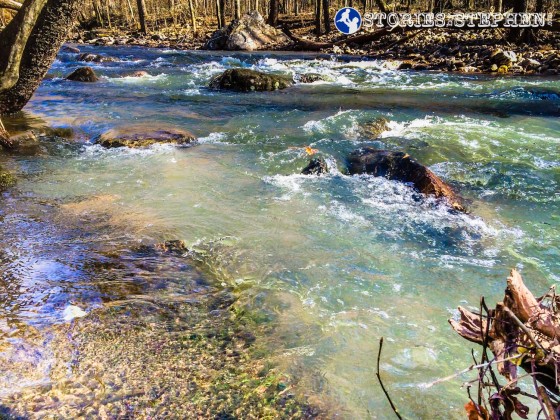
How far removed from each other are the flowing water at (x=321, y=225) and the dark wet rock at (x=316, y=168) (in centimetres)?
19

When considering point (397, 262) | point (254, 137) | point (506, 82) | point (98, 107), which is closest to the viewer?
point (397, 262)

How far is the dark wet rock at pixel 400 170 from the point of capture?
223 inches

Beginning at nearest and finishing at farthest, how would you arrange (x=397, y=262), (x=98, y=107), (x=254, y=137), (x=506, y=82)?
(x=397, y=262) → (x=254, y=137) → (x=98, y=107) → (x=506, y=82)

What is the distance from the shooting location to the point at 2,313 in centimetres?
313

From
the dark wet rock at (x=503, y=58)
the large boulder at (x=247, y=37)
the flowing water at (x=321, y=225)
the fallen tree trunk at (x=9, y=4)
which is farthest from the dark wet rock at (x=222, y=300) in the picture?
the large boulder at (x=247, y=37)

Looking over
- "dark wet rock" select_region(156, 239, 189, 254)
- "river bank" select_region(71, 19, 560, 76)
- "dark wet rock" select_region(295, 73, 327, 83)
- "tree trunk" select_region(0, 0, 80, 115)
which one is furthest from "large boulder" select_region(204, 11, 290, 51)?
"dark wet rock" select_region(156, 239, 189, 254)

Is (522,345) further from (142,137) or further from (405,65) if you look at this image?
(405,65)

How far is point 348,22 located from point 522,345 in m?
29.5

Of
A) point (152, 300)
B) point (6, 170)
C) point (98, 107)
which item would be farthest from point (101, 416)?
point (98, 107)

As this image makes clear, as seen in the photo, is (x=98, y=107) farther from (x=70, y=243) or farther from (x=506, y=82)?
(x=506, y=82)

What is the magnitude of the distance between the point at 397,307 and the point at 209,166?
4263 mm

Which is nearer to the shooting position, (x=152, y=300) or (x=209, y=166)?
(x=152, y=300)

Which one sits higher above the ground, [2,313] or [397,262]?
[2,313]

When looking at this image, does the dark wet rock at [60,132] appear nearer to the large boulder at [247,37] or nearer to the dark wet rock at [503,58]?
the dark wet rock at [503,58]
